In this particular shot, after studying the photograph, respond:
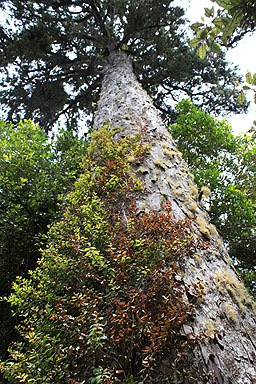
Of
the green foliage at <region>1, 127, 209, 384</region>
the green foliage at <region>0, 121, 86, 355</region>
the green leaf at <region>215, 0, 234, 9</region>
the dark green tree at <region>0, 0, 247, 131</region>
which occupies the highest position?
the dark green tree at <region>0, 0, 247, 131</region>

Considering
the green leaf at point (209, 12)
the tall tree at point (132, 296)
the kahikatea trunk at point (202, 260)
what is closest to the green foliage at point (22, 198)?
the kahikatea trunk at point (202, 260)

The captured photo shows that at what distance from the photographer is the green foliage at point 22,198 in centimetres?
387

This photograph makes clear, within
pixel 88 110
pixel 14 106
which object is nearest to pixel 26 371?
pixel 14 106

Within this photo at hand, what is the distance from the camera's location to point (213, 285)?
2.15m

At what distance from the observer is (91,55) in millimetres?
8750

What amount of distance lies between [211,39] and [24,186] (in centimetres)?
337

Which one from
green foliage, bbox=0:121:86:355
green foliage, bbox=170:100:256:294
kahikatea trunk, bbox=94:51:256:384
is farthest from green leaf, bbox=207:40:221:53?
green foliage, bbox=170:100:256:294

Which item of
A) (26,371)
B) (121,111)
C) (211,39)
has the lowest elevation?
(26,371)

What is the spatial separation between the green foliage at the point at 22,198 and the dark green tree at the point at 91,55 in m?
4.46

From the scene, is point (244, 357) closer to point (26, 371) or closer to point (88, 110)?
point (26, 371)

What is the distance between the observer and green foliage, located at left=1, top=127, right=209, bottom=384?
1.56 metres

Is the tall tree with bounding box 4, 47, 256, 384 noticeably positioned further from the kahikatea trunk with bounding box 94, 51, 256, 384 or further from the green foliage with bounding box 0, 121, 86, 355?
the green foliage with bounding box 0, 121, 86, 355

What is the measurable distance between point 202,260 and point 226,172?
4189 millimetres

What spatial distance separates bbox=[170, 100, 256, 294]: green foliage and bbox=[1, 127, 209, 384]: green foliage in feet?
10.2
